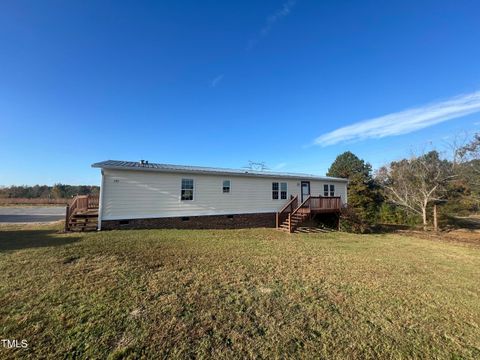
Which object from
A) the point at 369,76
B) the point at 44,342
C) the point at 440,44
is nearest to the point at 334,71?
the point at 369,76

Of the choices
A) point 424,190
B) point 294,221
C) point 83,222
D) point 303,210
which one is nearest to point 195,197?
point 83,222

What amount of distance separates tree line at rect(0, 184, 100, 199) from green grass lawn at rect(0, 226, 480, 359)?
39.4 meters

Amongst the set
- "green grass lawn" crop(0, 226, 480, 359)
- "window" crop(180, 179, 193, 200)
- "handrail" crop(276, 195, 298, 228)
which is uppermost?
"window" crop(180, 179, 193, 200)

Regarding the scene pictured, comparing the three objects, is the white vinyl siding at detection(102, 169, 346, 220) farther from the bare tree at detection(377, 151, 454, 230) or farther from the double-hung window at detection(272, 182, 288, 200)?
the bare tree at detection(377, 151, 454, 230)

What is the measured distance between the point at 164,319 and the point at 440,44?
Answer: 15.9 m

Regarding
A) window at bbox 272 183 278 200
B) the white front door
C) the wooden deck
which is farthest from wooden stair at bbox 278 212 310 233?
the white front door

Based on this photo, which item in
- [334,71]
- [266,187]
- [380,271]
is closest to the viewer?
[380,271]

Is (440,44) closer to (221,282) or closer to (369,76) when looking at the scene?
(369,76)

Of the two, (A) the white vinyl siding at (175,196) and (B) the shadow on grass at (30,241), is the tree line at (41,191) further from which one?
(B) the shadow on grass at (30,241)

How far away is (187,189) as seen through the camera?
1207 cm

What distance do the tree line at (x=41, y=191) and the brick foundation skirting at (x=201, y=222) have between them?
33.6m

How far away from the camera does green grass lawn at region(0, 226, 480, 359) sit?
2.65 metres

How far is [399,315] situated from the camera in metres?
3.52

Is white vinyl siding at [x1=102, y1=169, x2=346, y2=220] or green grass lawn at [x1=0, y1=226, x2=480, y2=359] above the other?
white vinyl siding at [x1=102, y1=169, x2=346, y2=220]
